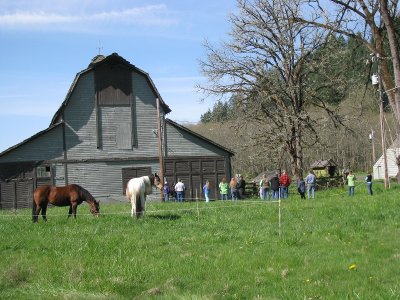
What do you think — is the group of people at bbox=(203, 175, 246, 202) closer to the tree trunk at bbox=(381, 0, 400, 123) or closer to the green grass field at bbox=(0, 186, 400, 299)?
the tree trunk at bbox=(381, 0, 400, 123)

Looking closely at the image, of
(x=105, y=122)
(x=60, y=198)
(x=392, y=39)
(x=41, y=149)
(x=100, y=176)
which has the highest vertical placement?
(x=105, y=122)

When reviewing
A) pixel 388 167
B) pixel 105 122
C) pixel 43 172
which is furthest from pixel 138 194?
pixel 388 167

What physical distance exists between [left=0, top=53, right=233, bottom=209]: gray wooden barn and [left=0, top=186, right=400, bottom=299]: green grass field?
67.4ft

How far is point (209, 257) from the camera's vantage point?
1066 centimetres

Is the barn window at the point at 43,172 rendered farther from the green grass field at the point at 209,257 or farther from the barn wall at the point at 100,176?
the green grass field at the point at 209,257

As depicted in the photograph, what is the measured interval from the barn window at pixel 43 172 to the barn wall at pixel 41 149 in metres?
0.63

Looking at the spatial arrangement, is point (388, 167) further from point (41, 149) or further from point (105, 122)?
point (41, 149)

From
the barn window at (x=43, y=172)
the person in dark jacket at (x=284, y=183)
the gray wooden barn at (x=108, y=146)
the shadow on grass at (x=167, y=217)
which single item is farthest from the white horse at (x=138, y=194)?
the barn window at (x=43, y=172)

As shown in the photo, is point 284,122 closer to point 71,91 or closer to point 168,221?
point 71,91

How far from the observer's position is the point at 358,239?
38.7 ft

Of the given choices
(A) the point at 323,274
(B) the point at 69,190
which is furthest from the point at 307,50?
(A) the point at 323,274

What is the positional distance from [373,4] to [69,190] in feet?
39.7

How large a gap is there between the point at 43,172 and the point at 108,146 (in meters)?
4.59

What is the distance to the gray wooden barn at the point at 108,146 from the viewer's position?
36.7 metres
